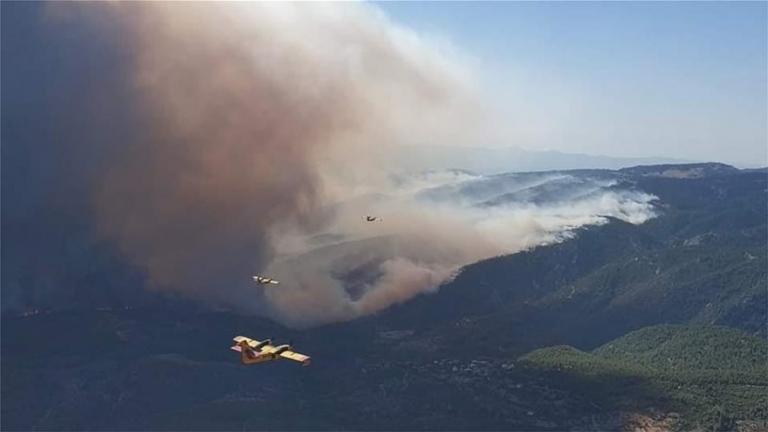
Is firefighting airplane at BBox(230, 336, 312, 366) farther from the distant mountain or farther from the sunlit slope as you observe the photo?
the sunlit slope

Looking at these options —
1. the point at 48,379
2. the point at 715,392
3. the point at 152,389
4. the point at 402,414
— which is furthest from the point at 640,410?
the point at 48,379

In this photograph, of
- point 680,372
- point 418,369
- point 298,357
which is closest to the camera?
point 298,357

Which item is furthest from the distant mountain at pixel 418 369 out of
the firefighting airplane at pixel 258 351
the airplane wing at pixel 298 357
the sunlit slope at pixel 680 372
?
the airplane wing at pixel 298 357

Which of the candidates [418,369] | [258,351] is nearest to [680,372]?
[418,369]

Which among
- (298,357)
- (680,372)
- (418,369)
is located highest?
(298,357)

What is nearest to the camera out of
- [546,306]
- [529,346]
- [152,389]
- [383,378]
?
[152,389]

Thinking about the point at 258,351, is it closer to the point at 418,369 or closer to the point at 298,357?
the point at 298,357

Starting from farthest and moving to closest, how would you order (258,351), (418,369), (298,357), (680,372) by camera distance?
(680,372), (418,369), (258,351), (298,357)

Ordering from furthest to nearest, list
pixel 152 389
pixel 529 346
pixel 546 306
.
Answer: pixel 546 306
pixel 529 346
pixel 152 389

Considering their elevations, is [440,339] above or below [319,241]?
below

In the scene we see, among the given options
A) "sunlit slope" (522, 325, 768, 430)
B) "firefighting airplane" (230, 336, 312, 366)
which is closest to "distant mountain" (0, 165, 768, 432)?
"sunlit slope" (522, 325, 768, 430)

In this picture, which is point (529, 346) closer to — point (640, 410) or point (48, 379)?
point (640, 410)
